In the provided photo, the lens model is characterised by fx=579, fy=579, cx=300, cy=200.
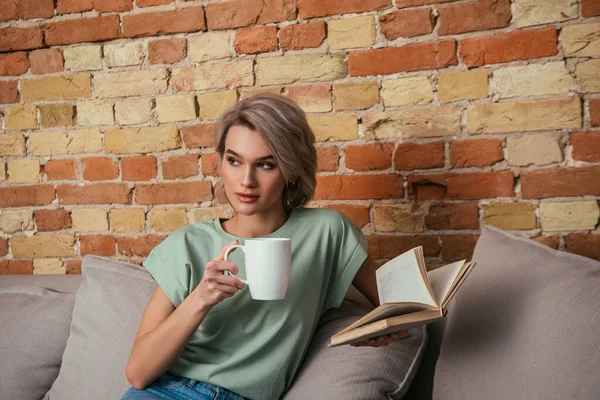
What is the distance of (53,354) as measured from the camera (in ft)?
5.21

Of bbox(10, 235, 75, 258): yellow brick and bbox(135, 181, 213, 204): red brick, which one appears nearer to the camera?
bbox(135, 181, 213, 204): red brick

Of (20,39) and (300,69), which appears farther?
(20,39)

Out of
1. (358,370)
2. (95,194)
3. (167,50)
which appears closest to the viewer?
(358,370)

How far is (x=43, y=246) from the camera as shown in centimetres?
200

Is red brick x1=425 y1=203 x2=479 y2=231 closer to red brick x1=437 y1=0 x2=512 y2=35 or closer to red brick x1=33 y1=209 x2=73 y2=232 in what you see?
red brick x1=437 y1=0 x2=512 y2=35

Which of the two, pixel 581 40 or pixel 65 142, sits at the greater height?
pixel 581 40

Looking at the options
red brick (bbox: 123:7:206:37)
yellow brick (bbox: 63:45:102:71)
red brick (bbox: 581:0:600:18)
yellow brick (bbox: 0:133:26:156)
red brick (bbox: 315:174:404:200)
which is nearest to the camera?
red brick (bbox: 581:0:600:18)

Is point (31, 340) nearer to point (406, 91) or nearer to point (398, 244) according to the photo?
point (398, 244)

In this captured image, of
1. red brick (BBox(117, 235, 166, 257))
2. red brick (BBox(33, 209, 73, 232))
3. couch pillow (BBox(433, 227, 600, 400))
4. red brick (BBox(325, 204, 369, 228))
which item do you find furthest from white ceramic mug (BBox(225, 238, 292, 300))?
red brick (BBox(33, 209, 73, 232))

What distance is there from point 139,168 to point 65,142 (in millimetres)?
283

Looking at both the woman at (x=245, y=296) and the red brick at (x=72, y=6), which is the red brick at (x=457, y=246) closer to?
the woman at (x=245, y=296)

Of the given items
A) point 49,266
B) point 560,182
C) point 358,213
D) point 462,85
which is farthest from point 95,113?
point 560,182

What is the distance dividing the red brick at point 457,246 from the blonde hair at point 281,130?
0.44m

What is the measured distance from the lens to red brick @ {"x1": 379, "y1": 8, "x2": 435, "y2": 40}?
1.59 metres
